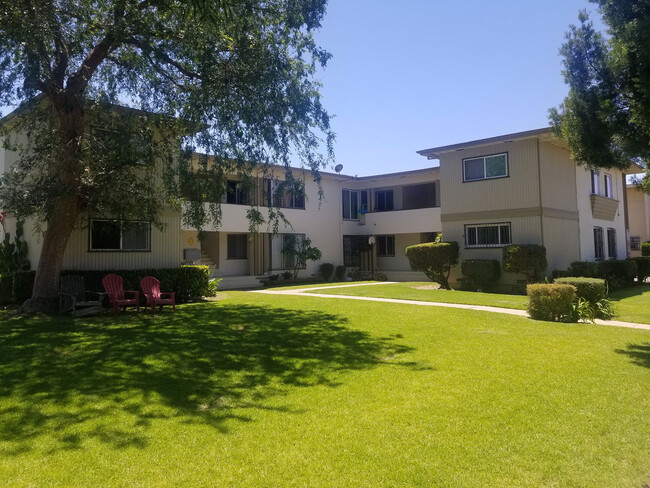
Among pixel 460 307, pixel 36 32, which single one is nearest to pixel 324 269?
pixel 460 307

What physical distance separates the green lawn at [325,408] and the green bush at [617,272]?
42.6ft

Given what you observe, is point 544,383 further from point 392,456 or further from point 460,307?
point 460,307

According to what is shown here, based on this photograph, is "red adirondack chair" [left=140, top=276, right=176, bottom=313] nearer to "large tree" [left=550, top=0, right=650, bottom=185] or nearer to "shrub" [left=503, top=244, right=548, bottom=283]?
"large tree" [left=550, top=0, right=650, bottom=185]

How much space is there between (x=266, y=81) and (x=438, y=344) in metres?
7.10

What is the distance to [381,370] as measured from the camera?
6902 millimetres

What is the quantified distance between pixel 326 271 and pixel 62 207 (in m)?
17.0

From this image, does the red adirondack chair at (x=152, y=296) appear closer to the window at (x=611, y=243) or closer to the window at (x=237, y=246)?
the window at (x=237, y=246)

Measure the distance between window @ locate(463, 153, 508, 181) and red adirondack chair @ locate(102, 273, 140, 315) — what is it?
14.5 m

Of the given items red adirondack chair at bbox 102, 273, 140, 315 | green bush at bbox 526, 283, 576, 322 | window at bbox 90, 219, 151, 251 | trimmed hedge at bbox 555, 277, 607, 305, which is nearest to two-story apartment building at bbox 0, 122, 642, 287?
window at bbox 90, 219, 151, 251

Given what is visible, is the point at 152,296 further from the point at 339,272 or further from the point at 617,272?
the point at 617,272

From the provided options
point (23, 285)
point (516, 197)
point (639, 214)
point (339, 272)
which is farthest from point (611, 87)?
point (639, 214)

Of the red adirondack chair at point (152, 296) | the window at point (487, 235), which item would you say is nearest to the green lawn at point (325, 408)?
the red adirondack chair at point (152, 296)

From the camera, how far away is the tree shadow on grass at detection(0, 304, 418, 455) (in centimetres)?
484

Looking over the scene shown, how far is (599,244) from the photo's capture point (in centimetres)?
2411
